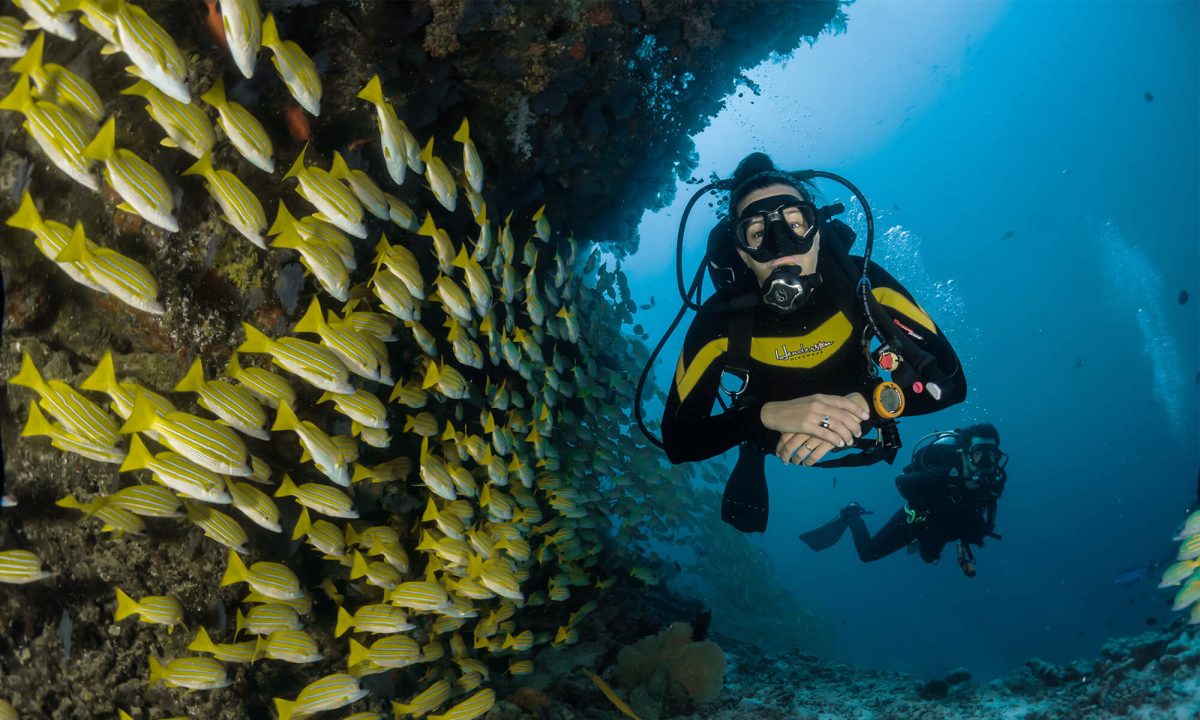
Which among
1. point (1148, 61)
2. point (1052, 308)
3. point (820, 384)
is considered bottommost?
point (820, 384)

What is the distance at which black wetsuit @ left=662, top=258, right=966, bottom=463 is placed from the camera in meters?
4.30

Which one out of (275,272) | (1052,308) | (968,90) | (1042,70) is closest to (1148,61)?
(1042,70)

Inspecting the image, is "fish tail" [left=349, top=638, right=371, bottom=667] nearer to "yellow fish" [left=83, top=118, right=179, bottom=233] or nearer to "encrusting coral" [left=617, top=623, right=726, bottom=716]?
"yellow fish" [left=83, top=118, right=179, bottom=233]

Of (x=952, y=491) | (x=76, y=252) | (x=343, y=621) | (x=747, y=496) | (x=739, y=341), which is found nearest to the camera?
(x=76, y=252)

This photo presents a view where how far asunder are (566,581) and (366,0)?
586 centimetres

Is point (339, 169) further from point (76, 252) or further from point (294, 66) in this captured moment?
point (76, 252)

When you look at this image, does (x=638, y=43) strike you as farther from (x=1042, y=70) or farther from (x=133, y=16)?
(x=1042, y=70)

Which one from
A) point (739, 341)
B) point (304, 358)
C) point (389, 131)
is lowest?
point (304, 358)

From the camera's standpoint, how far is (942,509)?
859 cm

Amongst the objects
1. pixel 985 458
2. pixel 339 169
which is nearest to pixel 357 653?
pixel 339 169

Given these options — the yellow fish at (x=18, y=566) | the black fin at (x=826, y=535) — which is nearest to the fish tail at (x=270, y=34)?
the yellow fish at (x=18, y=566)

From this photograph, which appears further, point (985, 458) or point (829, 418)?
point (985, 458)

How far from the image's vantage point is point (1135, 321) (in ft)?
240

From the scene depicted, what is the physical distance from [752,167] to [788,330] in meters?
1.45
